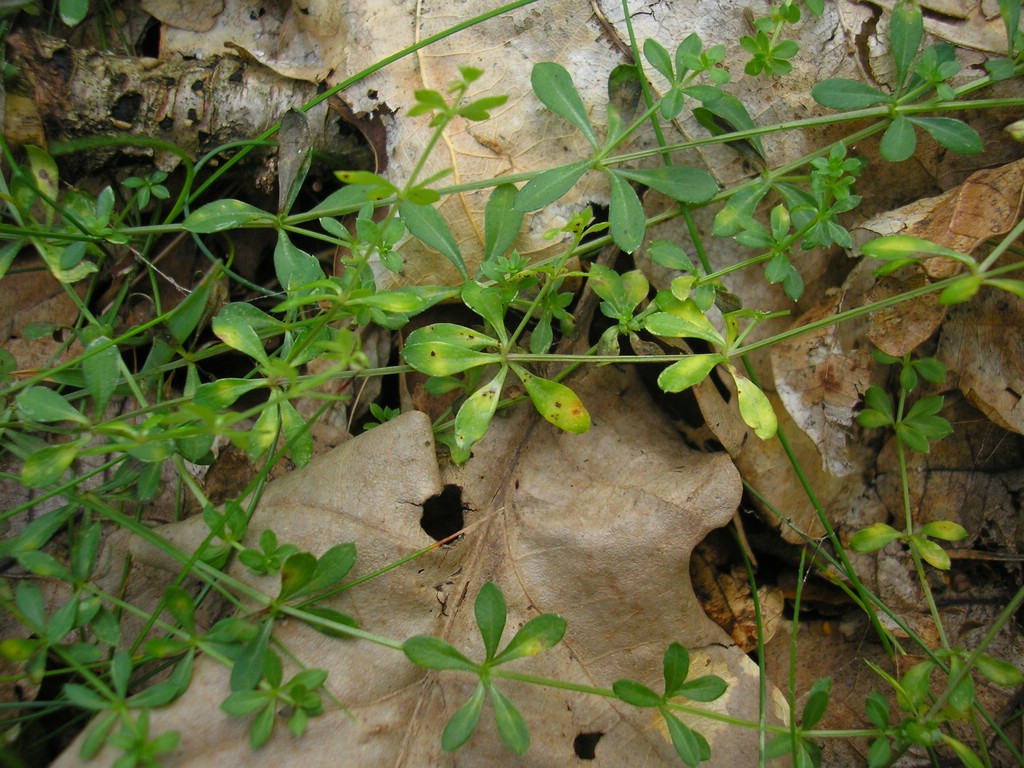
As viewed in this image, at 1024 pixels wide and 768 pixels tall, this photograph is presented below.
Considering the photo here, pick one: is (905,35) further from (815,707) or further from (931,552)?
(815,707)

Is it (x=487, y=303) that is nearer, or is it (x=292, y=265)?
(x=487, y=303)

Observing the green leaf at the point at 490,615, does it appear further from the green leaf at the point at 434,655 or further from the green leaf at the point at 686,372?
the green leaf at the point at 686,372

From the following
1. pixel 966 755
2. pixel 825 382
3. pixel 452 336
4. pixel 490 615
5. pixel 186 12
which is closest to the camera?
pixel 490 615

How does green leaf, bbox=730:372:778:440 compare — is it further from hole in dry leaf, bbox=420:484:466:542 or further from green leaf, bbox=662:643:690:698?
hole in dry leaf, bbox=420:484:466:542

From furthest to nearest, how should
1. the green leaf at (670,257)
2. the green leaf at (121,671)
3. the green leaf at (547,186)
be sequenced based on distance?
the green leaf at (670,257), the green leaf at (547,186), the green leaf at (121,671)

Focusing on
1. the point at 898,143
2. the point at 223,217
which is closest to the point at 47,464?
the point at 223,217

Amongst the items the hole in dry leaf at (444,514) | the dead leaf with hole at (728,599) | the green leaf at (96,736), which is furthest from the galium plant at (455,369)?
the dead leaf with hole at (728,599)
